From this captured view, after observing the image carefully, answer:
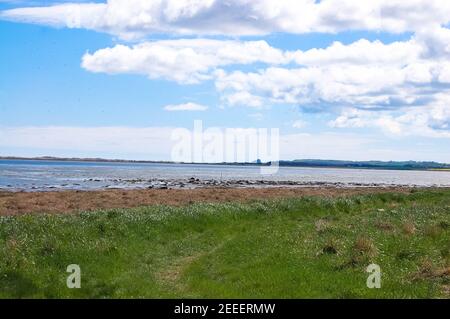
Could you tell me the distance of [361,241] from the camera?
19.7m

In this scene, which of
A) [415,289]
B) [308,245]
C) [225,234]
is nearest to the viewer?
[415,289]

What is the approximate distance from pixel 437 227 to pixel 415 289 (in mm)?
10965

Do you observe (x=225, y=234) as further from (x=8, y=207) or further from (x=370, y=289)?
(x=8, y=207)

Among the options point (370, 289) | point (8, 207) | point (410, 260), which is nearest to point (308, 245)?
point (410, 260)

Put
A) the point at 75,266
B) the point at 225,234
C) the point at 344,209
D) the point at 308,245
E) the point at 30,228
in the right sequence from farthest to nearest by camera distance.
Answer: the point at 344,209 → the point at 225,234 → the point at 30,228 → the point at 308,245 → the point at 75,266

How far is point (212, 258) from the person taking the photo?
2067 cm

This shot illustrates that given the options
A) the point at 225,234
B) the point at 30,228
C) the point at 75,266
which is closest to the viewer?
the point at 75,266

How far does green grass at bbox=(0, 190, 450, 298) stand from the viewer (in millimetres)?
14969

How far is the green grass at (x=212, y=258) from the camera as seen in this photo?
15.0 m

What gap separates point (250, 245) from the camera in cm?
2234

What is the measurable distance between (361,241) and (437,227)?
676cm
